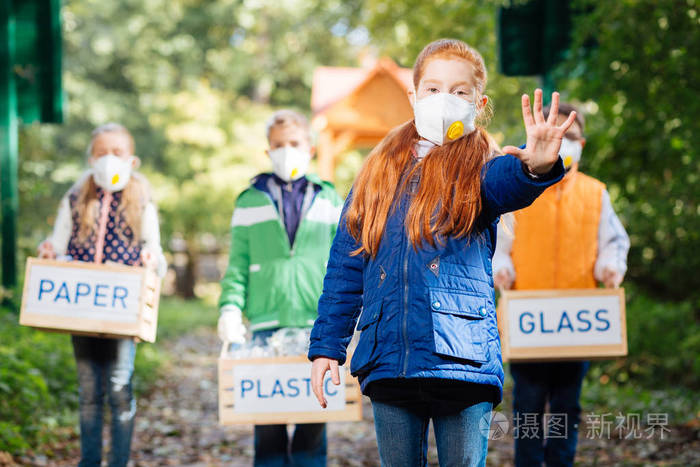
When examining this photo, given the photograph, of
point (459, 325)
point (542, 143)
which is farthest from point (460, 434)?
point (542, 143)

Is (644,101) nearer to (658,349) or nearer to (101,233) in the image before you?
(658,349)

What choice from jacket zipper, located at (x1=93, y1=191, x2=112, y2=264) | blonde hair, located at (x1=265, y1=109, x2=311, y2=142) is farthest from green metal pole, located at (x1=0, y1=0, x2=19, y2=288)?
blonde hair, located at (x1=265, y1=109, x2=311, y2=142)

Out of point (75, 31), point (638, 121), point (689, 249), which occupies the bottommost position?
point (689, 249)

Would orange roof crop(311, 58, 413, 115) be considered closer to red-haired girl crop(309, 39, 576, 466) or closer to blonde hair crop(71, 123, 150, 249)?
blonde hair crop(71, 123, 150, 249)

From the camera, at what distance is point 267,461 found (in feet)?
14.6

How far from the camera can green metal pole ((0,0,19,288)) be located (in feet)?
34.0

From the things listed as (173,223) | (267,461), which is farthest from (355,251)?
(173,223)

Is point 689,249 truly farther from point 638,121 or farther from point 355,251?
point 355,251

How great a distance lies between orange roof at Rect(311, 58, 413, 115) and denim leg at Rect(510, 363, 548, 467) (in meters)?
9.39

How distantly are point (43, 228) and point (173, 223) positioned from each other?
7.31 metres

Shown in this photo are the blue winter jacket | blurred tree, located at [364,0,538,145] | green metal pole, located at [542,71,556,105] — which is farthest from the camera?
blurred tree, located at [364,0,538,145]

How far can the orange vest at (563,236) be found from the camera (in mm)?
4777

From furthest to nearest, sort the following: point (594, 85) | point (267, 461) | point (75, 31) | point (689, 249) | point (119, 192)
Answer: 1. point (75, 31)
2. point (689, 249)
3. point (594, 85)
4. point (119, 192)
5. point (267, 461)

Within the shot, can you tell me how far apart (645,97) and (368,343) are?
5303mm
